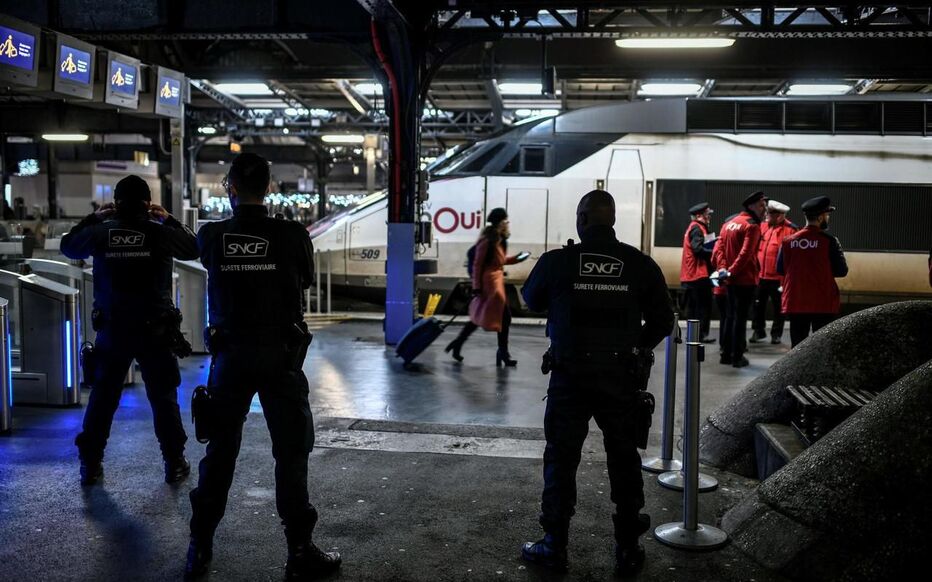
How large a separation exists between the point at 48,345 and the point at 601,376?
551 cm

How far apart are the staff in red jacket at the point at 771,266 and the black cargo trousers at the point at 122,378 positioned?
837 centimetres

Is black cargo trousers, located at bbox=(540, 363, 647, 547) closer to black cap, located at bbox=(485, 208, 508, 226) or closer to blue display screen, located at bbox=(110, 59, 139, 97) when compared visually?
black cap, located at bbox=(485, 208, 508, 226)

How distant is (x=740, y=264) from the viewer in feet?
33.4

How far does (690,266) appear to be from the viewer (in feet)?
36.0

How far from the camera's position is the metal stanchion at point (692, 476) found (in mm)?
4625

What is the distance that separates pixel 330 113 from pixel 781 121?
53.2 feet

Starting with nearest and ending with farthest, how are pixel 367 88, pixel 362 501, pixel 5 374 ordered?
pixel 362 501 < pixel 5 374 < pixel 367 88

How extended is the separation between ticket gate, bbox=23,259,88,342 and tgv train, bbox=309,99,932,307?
6.03 metres

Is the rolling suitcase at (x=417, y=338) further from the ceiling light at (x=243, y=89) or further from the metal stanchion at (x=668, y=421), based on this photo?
the ceiling light at (x=243, y=89)

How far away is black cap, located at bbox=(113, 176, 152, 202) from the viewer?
5.32 m

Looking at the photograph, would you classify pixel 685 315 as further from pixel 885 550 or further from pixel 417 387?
pixel 885 550

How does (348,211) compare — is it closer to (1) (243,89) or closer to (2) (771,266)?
(2) (771,266)

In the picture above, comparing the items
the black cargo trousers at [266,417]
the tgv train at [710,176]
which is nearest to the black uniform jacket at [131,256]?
the black cargo trousers at [266,417]

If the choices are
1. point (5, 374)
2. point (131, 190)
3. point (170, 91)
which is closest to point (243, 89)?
point (170, 91)
